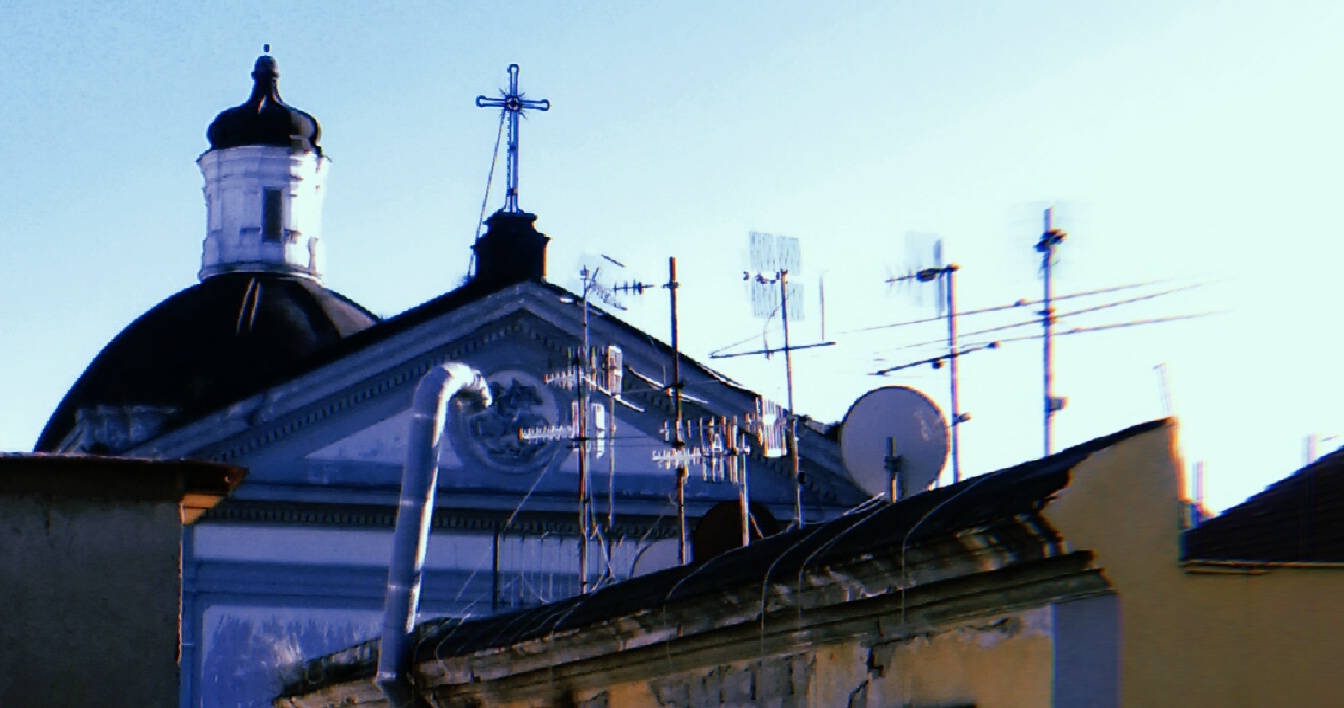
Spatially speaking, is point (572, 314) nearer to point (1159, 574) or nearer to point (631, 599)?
point (631, 599)

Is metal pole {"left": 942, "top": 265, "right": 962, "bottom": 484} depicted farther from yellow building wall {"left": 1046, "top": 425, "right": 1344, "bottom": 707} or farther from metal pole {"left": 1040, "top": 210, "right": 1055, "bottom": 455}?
yellow building wall {"left": 1046, "top": 425, "right": 1344, "bottom": 707}

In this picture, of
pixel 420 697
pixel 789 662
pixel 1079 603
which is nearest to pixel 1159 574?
pixel 1079 603

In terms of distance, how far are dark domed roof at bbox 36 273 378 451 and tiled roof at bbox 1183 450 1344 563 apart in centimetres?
2909

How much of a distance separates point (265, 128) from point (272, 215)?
65.3 inches

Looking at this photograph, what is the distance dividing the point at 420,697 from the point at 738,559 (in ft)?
17.7

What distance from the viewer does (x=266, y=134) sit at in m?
47.9

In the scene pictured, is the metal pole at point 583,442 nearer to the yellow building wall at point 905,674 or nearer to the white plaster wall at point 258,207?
the yellow building wall at point 905,674

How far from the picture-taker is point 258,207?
4741 cm

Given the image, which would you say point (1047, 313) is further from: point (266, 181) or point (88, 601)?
point (266, 181)

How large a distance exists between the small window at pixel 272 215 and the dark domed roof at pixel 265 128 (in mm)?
874

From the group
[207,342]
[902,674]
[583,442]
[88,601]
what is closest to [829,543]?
[902,674]

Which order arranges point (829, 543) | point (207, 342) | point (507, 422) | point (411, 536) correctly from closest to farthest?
point (829, 543)
point (411, 536)
point (507, 422)
point (207, 342)

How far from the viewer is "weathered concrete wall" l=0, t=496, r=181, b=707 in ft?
46.1

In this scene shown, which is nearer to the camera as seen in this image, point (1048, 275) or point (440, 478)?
point (1048, 275)
